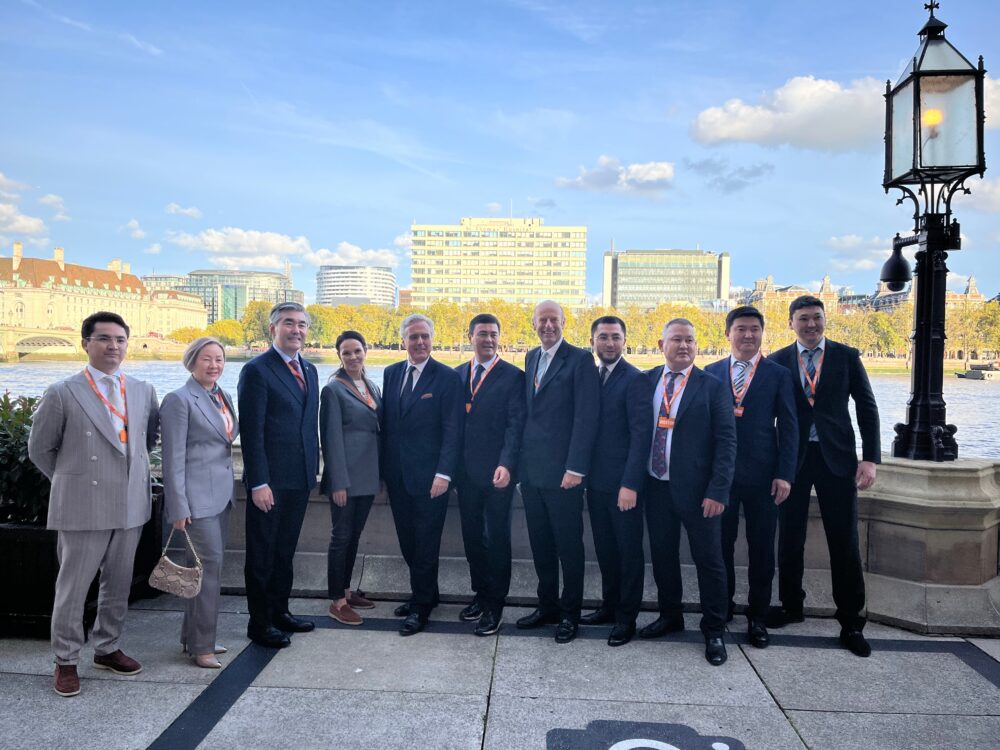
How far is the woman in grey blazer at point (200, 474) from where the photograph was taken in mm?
3625

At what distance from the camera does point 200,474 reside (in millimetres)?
3721

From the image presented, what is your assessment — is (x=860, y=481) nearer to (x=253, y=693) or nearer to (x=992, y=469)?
(x=992, y=469)

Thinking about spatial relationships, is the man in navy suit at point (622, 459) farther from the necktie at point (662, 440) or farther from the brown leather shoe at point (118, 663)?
the brown leather shoe at point (118, 663)

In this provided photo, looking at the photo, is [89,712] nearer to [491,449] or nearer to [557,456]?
[491,449]

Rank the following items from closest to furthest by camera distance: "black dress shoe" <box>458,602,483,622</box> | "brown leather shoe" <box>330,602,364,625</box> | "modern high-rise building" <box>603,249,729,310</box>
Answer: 1. "brown leather shoe" <box>330,602,364,625</box>
2. "black dress shoe" <box>458,602,483,622</box>
3. "modern high-rise building" <box>603,249,729,310</box>

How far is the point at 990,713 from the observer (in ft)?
10.7

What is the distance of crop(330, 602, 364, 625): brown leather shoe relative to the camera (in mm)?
4355

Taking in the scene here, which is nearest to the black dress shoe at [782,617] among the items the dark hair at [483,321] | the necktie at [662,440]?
the necktie at [662,440]

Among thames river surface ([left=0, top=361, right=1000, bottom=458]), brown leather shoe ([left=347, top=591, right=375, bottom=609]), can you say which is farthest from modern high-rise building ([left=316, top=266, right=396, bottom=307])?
brown leather shoe ([left=347, top=591, right=375, bottom=609])

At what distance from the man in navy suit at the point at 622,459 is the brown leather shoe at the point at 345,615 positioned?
5.47 feet

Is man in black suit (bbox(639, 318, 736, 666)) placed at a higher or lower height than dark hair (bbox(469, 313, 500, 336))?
lower

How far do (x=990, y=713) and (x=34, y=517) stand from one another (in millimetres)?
5567

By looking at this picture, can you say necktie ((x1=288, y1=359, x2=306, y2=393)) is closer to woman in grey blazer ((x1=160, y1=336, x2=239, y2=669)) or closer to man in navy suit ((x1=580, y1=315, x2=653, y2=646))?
woman in grey blazer ((x1=160, y1=336, x2=239, y2=669))

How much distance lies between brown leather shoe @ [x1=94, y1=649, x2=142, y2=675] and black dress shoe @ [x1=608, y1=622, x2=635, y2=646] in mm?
2726
